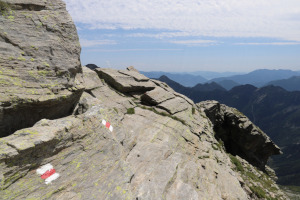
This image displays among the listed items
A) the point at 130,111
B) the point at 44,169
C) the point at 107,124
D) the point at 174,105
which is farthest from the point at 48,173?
the point at 174,105

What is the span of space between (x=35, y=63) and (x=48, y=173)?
8554 millimetres

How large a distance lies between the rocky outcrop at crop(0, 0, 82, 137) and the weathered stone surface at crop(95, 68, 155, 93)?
55.2 feet

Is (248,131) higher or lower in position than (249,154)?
higher

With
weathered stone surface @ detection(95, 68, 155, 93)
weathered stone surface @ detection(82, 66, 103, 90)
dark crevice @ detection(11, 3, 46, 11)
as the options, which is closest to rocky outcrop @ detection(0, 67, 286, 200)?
weathered stone surface @ detection(82, 66, 103, 90)

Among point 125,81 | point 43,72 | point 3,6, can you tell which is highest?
point 3,6

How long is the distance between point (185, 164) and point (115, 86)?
2021 centimetres

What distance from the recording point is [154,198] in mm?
14312

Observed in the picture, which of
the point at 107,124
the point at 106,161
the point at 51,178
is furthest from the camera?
the point at 107,124

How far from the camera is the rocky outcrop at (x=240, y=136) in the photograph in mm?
66750

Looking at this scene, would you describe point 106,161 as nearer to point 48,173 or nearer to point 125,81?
point 48,173

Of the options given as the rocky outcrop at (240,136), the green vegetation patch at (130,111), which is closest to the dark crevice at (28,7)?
the green vegetation patch at (130,111)

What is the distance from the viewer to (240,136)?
6775 cm

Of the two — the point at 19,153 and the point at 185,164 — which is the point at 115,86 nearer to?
the point at 185,164

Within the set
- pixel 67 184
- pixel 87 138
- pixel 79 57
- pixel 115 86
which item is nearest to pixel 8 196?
pixel 67 184
